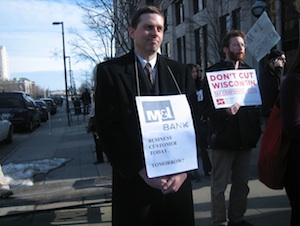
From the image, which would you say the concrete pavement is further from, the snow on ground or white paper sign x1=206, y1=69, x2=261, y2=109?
white paper sign x1=206, y1=69, x2=261, y2=109

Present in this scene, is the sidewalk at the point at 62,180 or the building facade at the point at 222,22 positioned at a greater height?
the building facade at the point at 222,22

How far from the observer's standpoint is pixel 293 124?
230cm

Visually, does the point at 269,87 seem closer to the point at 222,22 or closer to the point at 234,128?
the point at 234,128

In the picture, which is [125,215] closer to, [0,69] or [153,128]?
[153,128]

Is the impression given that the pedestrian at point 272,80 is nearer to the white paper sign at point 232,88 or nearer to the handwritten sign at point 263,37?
the handwritten sign at point 263,37

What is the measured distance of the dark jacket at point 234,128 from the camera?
3.75m

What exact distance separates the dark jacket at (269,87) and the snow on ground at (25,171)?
4269 millimetres

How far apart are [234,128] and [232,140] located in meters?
0.13

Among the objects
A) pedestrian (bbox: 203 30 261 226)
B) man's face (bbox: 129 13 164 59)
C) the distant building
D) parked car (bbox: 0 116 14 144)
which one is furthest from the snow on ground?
the distant building

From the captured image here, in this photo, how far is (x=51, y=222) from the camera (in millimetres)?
4781

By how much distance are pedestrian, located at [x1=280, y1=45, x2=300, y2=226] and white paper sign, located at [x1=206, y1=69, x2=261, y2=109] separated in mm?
1240

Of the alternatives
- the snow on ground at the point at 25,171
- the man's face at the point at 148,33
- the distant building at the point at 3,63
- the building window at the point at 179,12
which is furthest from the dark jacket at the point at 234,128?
the distant building at the point at 3,63

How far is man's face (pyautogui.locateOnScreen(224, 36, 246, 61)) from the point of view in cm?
376

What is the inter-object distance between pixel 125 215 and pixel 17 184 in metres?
4.63
